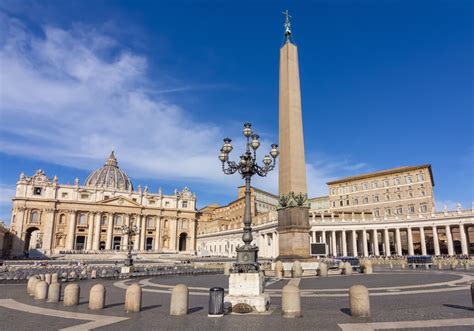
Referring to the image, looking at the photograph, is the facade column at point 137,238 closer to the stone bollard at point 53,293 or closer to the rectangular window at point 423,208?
the rectangular window at point 423,208

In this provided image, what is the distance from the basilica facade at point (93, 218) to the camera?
74562 mm

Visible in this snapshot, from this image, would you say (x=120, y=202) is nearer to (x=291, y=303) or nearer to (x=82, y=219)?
(x=82, y=219)

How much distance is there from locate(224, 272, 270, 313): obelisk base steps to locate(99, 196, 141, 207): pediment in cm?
8022

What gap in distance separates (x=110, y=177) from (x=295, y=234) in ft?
323

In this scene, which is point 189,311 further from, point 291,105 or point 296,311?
point 291,105

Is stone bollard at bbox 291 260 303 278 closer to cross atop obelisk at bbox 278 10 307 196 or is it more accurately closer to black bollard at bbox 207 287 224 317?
cross atop obelisk at bbox 278 10 307 196

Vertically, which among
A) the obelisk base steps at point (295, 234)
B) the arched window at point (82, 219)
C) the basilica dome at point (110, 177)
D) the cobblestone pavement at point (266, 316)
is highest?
the basilica dome at point (110, 177)

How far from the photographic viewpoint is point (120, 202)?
8412 cm

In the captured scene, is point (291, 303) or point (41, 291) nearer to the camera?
point (291, 303)

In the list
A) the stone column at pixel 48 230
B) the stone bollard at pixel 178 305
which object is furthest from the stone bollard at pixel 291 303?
the stone column at pixel 48 230

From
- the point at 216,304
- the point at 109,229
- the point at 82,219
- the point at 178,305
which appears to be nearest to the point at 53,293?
the point at 178,305

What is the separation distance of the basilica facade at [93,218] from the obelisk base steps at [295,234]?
2435 inches

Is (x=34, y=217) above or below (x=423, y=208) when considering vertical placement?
below

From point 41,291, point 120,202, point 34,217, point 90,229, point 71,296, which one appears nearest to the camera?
point 71,296
